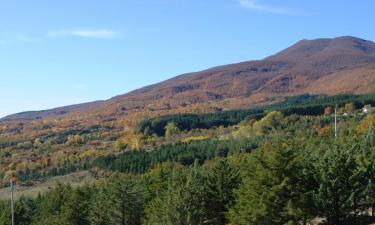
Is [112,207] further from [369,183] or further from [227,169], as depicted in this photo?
[369,183]

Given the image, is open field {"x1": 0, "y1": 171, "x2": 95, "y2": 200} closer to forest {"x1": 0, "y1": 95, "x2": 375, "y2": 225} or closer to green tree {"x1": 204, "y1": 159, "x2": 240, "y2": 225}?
forest {"x1": 0, "y1": 95, "x2": 375, "y2": 225}

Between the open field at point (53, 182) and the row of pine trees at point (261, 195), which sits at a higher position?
the row of pine trees at point (261, 195)

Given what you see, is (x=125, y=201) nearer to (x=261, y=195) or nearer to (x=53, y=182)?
(x=261, y=195)

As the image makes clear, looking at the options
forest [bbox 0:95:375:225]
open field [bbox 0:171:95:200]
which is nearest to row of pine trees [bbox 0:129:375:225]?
forest [bbox 0:95:375:225]

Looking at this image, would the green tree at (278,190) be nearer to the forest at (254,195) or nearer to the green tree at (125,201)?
the forest at (254,195)

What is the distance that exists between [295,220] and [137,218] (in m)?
27.5

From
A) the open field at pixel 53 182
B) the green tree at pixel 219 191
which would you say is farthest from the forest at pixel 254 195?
the open field at pixel 53 182

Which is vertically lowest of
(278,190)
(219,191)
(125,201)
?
(125,201)

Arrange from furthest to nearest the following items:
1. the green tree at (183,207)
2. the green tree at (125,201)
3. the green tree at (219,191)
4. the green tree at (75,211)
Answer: the green tree at (75,211)
the green tree at (125,201)
the green tree at (219,191)
the green tree at (183,207)

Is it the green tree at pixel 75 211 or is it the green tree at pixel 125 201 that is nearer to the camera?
the green tree at pixel 125 201

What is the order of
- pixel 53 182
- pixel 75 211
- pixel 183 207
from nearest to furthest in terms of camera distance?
pixel 183 207 < pixel 75 211 < pixel 53 182

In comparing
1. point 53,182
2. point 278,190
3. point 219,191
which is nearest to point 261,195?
point 278,190

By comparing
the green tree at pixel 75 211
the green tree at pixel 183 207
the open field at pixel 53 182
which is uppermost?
the green tree at pixel 183 207

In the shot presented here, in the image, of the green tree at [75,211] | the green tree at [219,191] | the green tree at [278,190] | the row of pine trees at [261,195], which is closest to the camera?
the green tree at [278,190]
